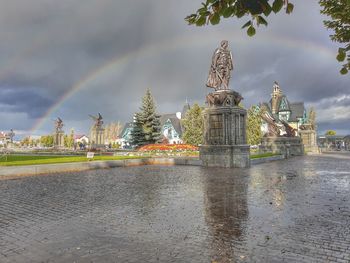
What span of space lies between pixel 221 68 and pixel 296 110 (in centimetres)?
8921

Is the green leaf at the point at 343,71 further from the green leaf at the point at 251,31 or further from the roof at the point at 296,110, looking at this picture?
the roof at the point at 296,110

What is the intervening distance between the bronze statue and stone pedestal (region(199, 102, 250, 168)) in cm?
160

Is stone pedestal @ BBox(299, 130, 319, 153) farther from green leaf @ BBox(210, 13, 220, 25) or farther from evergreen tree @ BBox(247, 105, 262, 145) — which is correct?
green leaf @ BBox(210, 13, 220, 25)

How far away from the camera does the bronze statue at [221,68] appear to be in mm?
20719

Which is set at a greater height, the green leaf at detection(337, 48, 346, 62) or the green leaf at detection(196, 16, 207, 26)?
the green leaf at detection(196, 16, 207, 26)

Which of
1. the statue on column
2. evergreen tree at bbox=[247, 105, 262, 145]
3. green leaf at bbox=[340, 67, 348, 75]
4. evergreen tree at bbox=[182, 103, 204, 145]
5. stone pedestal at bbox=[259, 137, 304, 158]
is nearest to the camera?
green leaf at bbox=[340, 67, 348, 75]

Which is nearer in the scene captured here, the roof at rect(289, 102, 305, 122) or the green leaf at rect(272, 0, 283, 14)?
the green leaf at rect(272, 0, 283, 14)

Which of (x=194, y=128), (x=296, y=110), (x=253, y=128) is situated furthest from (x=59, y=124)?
(x=296, y=110)

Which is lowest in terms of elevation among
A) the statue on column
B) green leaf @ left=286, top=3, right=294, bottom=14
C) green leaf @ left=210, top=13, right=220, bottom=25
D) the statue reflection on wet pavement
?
the statue reflection on wet pavement

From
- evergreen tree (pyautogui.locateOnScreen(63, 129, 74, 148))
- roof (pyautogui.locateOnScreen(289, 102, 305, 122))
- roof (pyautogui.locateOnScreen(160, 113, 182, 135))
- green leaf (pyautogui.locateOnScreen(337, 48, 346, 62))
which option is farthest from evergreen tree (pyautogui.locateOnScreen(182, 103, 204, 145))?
evergreen tree (pyautogui.locateOnScreen(63, 129, 74, 148))

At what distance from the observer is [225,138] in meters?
19.5

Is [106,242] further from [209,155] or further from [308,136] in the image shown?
[308,136]

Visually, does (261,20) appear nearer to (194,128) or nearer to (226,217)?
(226,217)

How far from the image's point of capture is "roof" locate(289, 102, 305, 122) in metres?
98.6
